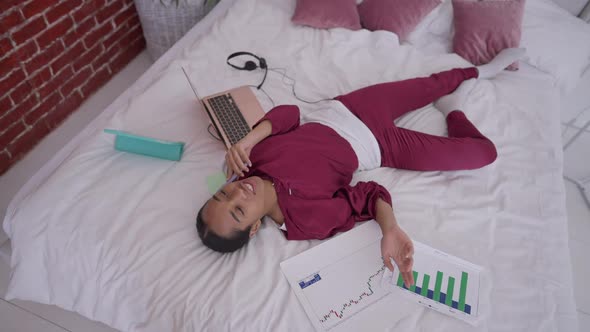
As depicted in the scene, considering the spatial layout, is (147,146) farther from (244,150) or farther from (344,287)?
(344,287)

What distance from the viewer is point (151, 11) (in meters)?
A: 1.97

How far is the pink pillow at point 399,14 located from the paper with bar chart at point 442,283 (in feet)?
3.90

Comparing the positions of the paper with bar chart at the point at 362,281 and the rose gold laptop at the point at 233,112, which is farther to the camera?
the rose gold laptop at the point at 233,112

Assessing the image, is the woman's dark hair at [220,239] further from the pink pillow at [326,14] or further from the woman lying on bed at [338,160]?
the pink pillow at [326,14]

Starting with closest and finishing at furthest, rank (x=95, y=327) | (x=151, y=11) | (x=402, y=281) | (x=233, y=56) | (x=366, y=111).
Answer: (x=402, y=281)
(x=95, y=327)
(x=366, y=111)
(x=233, y=56)
(x=151, y=11)

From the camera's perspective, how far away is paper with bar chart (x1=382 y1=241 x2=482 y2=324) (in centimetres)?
98

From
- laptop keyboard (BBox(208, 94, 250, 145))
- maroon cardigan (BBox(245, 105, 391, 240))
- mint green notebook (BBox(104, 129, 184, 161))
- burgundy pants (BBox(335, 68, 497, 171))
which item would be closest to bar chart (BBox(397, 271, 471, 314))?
maroon cardigan (BBox(245, 105, 391, 240))

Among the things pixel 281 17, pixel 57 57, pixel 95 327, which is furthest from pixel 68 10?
pixel 95 327

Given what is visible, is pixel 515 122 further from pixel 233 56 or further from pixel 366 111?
pixel 233 56

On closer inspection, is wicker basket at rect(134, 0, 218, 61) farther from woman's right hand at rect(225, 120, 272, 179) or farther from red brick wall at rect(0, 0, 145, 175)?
woman's right hand at rect(225, 120, 272, 179)

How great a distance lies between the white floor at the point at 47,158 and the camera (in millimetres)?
1288

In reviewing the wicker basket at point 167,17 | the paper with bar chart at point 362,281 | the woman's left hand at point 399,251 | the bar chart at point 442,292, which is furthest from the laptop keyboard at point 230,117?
the wicker basket at point 167,17

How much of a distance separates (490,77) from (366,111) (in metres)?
0.70

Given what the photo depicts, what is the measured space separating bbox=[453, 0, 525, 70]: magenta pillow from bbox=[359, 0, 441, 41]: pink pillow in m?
0.20
